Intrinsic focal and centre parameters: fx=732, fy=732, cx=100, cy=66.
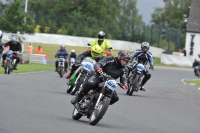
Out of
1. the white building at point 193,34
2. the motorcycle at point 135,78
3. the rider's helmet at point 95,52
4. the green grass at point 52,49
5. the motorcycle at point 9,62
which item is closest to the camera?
the rider's helmet at point 95,52

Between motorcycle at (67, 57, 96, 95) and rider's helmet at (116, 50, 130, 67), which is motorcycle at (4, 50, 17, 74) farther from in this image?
rider's helmet at (116, 50, 130, 67)

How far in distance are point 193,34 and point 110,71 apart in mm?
63823

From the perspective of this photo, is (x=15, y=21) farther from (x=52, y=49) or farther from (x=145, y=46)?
(x=145, y=46)

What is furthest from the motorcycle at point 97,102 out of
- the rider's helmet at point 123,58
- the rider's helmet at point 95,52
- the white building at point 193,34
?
the white building at point 193,34

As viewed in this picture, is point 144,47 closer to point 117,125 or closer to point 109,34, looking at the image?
point 117,125

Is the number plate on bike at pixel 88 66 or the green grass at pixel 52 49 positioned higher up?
the number plate on bike at pixel 88 66

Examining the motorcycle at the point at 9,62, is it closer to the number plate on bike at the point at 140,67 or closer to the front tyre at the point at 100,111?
the number plate on bike at the point at 140,67

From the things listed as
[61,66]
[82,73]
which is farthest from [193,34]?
[82,73]

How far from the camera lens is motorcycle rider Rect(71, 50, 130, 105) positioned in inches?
534

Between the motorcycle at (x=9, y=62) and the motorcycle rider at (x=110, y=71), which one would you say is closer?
the motorcycle rider at (x=110, y=71)

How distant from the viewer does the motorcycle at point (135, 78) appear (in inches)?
923

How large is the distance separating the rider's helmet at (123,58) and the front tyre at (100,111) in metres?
1.06

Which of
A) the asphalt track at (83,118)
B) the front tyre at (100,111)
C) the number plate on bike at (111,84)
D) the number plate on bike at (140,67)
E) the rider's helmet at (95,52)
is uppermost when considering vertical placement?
the rider's helmet at (95,52)

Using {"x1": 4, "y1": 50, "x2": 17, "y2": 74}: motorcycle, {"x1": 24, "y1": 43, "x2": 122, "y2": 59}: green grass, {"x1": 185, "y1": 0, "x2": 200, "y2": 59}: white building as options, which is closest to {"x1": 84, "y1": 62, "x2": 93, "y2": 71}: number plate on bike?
{"x1": 4, "y1": 50, "x2": 17, "y2": 74}: motorcycle
